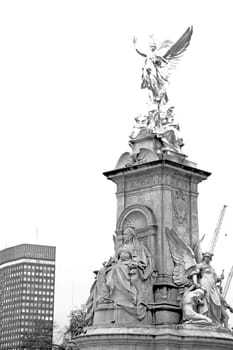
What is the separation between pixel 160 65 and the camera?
1198 inches

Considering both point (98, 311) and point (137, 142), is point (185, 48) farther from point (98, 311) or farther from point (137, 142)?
point (98, 311)

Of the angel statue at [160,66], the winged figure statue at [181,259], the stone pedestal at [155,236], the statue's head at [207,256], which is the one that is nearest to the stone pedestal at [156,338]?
the stone pedestal at [155,236]

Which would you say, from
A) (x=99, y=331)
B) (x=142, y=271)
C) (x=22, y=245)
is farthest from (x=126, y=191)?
(x=22, y=245)

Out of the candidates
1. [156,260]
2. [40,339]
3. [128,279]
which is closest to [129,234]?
[156,260]

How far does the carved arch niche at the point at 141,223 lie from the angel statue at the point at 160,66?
165 inches

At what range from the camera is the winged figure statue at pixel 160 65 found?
3014 cm

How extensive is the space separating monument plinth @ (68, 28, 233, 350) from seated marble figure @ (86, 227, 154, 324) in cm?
3

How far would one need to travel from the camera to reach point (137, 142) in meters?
29.3

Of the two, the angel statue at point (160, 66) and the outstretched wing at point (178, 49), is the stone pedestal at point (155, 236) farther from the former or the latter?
the outstretched wing at point (178, 49)

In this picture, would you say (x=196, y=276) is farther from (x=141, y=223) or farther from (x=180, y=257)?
(x=141, y=223)

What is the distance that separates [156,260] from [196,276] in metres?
1.50

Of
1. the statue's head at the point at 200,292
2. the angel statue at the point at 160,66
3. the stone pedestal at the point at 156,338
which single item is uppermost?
the angel statue at the point at 160,66

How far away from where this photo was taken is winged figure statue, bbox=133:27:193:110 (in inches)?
1187

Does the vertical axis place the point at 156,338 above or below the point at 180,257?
below
